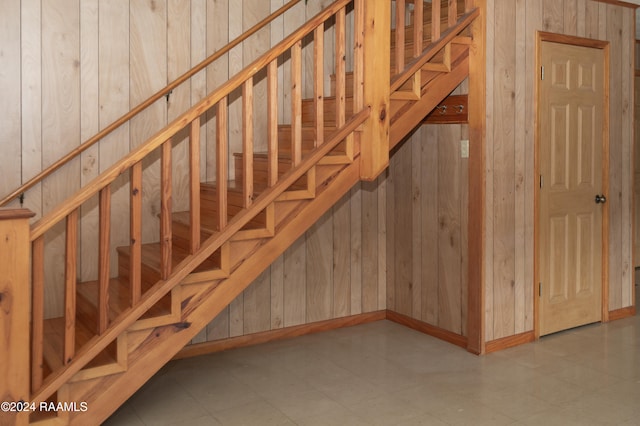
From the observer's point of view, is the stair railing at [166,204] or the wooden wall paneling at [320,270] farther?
the wooden wall paneling at [320,270]

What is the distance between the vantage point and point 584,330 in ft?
15.5

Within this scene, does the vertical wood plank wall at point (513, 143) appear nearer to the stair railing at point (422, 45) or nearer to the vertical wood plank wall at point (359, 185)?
the vertical wood plank wall at point (359, 185)

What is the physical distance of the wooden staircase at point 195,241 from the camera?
2.75 metres

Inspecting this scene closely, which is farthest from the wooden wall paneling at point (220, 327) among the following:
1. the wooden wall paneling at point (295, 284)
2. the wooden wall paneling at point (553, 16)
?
the wooden wall paneling at point (553, 16)

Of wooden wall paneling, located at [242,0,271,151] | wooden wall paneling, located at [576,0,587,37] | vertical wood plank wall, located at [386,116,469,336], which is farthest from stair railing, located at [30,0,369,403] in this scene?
wooden wall paneling, located at [576,0,587,37]

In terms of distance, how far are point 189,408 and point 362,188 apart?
2295mm

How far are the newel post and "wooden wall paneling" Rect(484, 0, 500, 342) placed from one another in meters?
2.81

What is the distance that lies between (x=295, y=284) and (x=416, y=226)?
1.02 meters

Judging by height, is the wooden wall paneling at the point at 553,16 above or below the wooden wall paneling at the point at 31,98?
above

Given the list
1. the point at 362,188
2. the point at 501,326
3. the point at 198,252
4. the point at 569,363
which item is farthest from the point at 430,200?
the point at 198,252

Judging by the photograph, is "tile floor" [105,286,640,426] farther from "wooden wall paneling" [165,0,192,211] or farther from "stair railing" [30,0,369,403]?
"wooden wall paneling" [165,0,192,211]

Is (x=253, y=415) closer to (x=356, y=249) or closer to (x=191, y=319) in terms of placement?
(x=191, y=319)

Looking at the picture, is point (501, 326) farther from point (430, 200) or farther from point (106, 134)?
point (106, 134)

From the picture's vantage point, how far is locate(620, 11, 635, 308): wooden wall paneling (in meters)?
4.97
